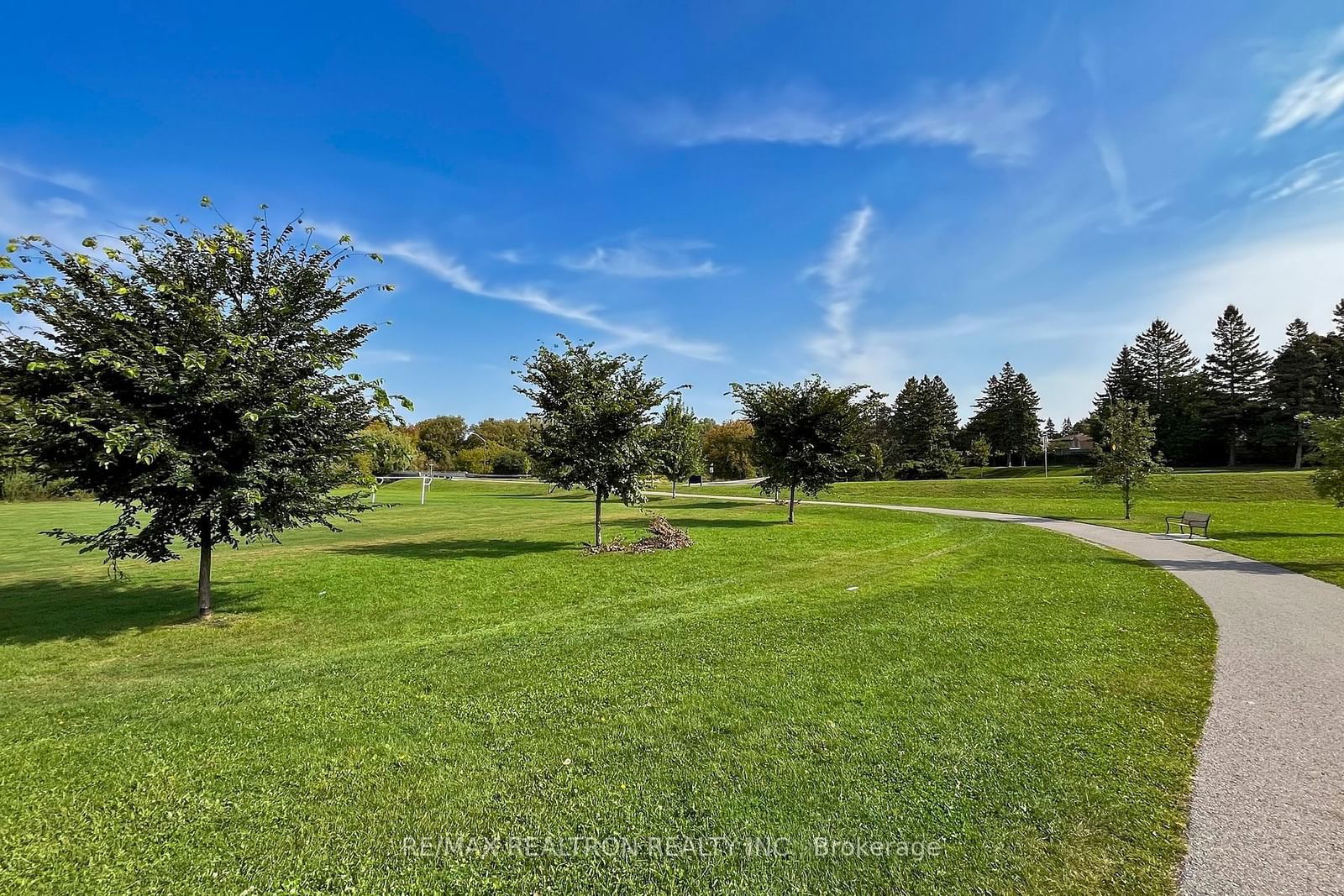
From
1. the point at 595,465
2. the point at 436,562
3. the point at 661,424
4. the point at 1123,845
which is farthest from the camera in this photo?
the point at 661,424

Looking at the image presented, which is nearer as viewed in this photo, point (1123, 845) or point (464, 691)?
point (1123, 845)

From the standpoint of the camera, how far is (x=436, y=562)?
47.2 ft

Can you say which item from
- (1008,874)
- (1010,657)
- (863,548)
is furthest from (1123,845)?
(863,548)

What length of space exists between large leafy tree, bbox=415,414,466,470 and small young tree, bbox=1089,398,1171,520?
93.9m

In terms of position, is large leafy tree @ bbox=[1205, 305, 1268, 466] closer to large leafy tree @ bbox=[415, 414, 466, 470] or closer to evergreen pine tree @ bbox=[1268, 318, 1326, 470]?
evergreen pine tree @ bbox=[1268, 318, 1326, 470]

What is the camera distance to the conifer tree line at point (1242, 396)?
57094mm

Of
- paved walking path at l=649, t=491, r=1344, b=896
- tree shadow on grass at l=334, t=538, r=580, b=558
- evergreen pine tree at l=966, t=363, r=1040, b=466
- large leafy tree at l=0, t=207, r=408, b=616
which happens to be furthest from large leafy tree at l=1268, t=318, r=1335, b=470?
large leafy tree at l=0, t=207, r=408, b=616

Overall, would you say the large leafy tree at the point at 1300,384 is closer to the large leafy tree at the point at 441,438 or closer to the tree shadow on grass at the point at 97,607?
the tree shadow on grass at the point at 97,607

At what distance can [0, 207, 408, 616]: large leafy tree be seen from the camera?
7.61m

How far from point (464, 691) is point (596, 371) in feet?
39.1

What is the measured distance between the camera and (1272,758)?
4289 millimetres

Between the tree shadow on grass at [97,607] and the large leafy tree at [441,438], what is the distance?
9129cm

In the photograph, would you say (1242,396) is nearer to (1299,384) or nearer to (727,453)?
(1299,384)

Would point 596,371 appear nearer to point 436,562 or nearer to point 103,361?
point 436,562
